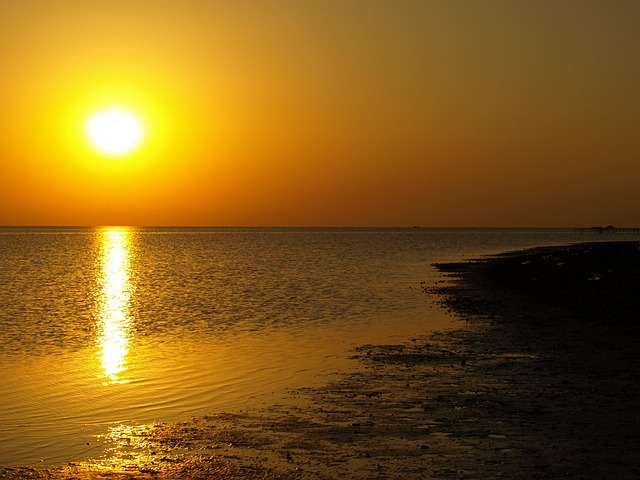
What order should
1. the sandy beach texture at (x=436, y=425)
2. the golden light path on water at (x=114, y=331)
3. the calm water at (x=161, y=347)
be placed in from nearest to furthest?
the sandy beach texture at (x=436, y=425) → the calm water at (x=161, y=347) → the golden light path on water at (x=114, y=331)

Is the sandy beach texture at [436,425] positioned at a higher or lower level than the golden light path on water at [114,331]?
higher

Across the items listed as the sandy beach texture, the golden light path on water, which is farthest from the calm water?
the sandy beach texture

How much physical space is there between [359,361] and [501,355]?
4652mm

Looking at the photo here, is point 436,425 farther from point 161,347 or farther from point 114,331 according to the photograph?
point 114,331

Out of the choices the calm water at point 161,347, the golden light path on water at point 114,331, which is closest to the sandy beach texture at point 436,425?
the calm water at point 161,347

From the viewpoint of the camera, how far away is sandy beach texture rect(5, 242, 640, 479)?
11.2m

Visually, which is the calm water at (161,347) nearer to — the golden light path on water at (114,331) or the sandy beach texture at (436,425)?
the golden light path on water at (114,331)

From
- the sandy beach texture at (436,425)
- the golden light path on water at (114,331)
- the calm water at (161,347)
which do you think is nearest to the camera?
the sandy beach texture at (436,425)

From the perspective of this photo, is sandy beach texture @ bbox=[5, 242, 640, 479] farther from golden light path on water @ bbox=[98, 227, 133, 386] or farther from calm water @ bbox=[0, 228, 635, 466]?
golden light path on water @ bbox=[98, 227, 133, 386]

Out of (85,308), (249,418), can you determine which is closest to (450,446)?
(249,418)

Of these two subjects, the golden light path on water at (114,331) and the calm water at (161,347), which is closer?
the calm water at (161,347)

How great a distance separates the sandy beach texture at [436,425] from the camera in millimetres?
11180

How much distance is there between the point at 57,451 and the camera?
41.3 feet

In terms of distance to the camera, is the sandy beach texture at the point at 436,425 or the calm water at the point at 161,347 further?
the calm water at the point at 161,347
